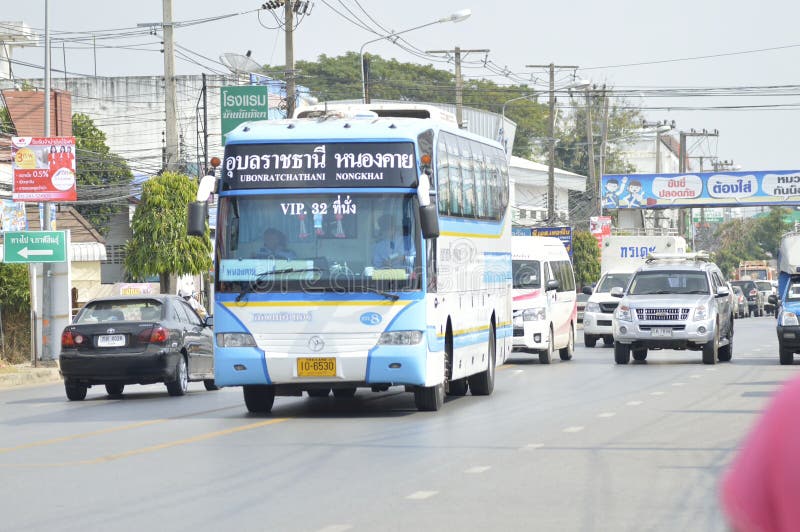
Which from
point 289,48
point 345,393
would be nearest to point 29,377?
point 345,393

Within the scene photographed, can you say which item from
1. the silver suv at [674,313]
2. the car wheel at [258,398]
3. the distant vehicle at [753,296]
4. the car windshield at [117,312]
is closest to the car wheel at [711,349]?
the silver suv at [674,313]

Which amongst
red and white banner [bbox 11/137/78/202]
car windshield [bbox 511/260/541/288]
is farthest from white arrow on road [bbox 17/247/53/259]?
car windshield [bbox 511/260/541/288]

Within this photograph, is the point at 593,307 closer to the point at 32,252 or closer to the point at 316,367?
the point at 32,252

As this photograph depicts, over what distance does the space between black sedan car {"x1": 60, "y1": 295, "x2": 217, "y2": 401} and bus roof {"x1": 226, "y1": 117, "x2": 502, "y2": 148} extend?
4488mm

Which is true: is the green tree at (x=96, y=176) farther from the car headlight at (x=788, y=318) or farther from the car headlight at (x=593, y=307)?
the car headlight at (x=788, y=318)

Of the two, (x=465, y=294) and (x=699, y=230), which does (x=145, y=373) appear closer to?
(x=465, y=294)

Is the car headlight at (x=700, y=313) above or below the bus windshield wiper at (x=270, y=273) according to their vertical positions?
below

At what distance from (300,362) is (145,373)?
502 cm

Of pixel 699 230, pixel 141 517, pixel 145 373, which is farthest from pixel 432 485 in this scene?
pixel 699 230

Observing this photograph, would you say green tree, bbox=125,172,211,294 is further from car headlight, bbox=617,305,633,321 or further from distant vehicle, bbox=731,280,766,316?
distant vehicle, bbox=731,280,766,316

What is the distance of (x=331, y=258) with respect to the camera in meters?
16.4

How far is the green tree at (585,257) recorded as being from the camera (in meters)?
71.9

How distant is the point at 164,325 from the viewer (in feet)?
68.6

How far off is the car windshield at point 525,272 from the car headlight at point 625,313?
79.7 inches
